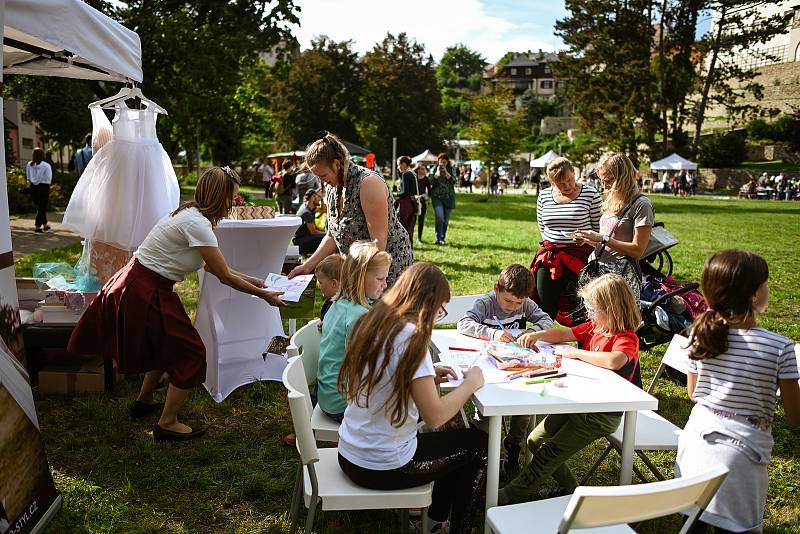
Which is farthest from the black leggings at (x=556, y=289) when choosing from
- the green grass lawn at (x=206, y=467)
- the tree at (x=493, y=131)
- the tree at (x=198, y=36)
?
the tree at (x=493, y=131)

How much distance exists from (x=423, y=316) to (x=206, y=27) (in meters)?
15.9

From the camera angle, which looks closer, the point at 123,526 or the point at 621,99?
the point at 123,526

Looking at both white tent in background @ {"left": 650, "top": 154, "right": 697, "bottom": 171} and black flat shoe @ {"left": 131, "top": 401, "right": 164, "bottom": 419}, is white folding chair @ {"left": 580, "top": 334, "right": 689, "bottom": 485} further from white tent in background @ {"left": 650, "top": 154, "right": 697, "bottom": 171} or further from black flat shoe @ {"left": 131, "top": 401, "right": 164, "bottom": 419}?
white tent in background @ {"left": 650, "top": 154, "right": 697, "bottom": 171}

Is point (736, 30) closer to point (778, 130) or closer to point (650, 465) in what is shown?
point (778, 130)

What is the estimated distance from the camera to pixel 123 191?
4.70 meters

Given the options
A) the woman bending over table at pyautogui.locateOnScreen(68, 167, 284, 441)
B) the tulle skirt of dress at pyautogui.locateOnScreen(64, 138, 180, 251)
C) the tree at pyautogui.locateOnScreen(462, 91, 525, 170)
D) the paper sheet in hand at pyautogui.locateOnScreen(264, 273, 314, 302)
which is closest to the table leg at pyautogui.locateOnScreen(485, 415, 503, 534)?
the paper sheet in hand at pyautogui.locateOnScreen(264, 273, 314, 302)

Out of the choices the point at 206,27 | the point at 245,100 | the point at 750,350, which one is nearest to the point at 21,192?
the point at 206,27

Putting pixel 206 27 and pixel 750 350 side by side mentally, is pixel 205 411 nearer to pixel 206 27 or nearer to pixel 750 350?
pixel 750 350

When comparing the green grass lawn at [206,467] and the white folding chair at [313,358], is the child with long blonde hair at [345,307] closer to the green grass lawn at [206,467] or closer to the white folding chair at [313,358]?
the white folding chair at [313,358]

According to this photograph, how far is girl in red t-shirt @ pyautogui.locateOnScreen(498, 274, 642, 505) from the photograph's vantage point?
9.62 feet

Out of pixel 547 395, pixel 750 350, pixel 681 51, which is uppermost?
pixel 681 51

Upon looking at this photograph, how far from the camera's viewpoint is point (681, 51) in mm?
40750

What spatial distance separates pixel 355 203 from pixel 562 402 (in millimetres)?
1830

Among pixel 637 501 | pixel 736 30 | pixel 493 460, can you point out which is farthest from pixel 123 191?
pixel 736 30
